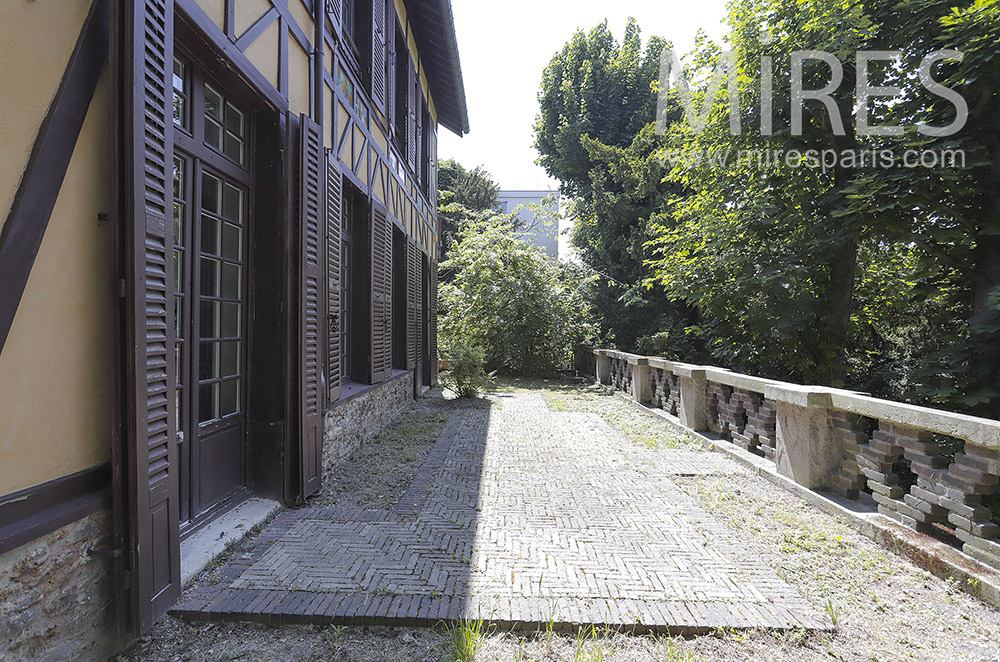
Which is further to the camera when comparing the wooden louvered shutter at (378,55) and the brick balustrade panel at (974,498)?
the wooden louvered shutter at (378,55)

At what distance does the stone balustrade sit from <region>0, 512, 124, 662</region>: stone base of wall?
405cm

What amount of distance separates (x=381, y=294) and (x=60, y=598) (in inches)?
194

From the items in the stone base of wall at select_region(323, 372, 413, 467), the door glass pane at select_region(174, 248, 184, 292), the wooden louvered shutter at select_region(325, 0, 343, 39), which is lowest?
the stone base of wall at select_region(323, 372, 413, 467)

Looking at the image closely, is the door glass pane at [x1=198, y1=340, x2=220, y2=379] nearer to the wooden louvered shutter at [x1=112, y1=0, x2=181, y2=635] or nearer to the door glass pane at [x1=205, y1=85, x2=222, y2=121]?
the wooden louvered shutter at [x1=112, y1=0, x2=181, y2=635]

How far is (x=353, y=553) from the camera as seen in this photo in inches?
121

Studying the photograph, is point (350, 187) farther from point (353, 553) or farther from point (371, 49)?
point (353, 553)

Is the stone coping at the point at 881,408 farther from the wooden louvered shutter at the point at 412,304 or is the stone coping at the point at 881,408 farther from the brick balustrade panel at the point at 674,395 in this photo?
the wooden louvered shutter at the point at 412,304

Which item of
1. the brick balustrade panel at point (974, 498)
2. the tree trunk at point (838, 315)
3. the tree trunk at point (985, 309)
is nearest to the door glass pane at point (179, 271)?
the brick balustrade panel at point (974, 498)

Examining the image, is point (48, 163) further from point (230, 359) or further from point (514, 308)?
point (514, 308)

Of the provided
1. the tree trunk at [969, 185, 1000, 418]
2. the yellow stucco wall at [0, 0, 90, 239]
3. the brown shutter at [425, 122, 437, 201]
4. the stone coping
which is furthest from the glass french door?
the brown shutter at [425, 122, 437, 201]

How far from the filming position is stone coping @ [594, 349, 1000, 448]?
2643 mm

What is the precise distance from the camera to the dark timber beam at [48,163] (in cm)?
171

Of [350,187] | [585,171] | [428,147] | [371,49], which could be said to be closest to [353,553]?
[350,187]

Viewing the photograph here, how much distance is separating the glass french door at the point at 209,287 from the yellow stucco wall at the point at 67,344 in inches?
33.0
